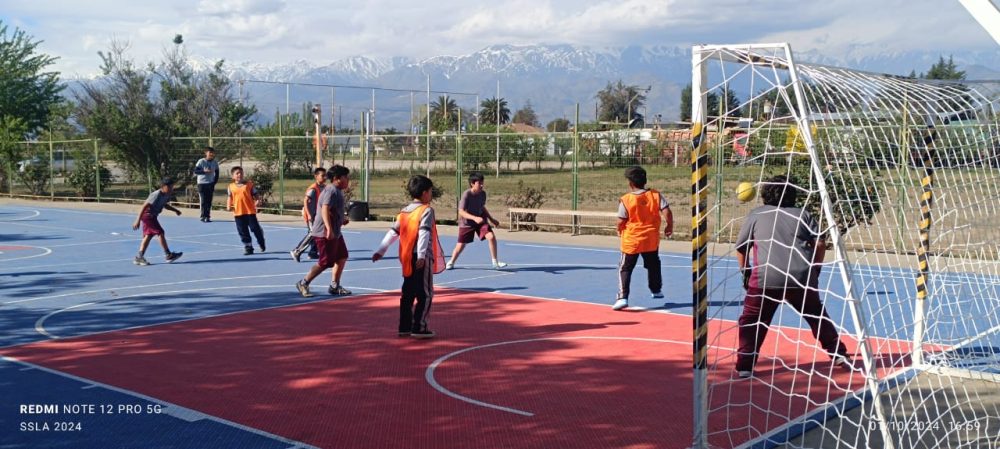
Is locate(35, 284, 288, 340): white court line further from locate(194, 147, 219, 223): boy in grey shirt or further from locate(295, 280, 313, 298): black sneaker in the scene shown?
locate(194, 147, 219, 223): boy in grey shirt

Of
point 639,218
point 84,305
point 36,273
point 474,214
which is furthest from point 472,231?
point 36,273

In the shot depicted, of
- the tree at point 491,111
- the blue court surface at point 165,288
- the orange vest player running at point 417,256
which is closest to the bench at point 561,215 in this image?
the blue court surface at point 165,288

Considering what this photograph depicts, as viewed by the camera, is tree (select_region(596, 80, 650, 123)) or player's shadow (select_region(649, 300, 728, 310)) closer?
player's shadow (select_region(649, 300, 728, 310))

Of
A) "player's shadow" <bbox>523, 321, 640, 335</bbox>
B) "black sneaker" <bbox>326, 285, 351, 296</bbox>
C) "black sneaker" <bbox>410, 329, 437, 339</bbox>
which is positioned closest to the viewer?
"black sneaker" <bbox>410, 329, 437, 339</bbox>

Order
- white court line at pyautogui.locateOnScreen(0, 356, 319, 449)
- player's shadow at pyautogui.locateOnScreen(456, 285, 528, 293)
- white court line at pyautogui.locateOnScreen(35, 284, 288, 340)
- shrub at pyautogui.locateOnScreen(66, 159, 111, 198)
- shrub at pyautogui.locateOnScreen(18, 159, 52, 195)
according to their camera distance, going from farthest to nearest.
→ 1. shrub at pyautogui.locateOnScreen(18, 159, 52, 195)
2. shrub at pyautogui.locateOnScreen(66, 159, 111, 198)
3. player's shadow at pyautogui.locateOnScreen(456, 285, 528, 293)
4. white court line at pyautogui.locateOnScreen(35, 284, 288, 340)
5. white court line at pyautogui.locateOnScreen(0, 356, 319, 449)

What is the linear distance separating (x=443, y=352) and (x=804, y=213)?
12.4 feet

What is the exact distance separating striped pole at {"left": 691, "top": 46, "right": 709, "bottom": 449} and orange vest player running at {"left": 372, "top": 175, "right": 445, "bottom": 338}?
392 centimetres

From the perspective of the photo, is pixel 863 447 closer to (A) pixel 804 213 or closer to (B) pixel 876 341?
(A) pixel 804 213

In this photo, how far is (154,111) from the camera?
33969 mm

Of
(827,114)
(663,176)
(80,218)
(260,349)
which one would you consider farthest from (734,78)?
(80,218)

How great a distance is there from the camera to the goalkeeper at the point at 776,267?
7824 millimetres

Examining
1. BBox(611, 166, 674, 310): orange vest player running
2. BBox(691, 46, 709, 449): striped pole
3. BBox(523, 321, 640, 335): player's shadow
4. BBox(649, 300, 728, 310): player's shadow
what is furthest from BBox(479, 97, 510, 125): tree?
BBox(691, 46, 709, 449): striped pole

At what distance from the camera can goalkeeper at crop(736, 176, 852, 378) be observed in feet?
25.7

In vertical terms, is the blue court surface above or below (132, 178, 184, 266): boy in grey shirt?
below
